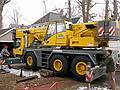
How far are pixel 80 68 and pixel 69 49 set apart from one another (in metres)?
1.48

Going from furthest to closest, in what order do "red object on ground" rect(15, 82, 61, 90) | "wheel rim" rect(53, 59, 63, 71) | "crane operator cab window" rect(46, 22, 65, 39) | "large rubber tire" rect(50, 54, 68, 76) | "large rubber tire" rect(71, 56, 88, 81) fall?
"crane operator cab window" rect(46, 22, 65, 39) → "wheel rim" rect(53, 59, 63, 71) → "large rubber tire" rect(50, 54, 68, 76) → "large rubber tire" rect(71, 56, 88, 81) → "red object on ground" rect(15, 82, 61, 90)

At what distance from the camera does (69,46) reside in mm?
13758

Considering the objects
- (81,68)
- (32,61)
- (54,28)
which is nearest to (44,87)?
(81,68)

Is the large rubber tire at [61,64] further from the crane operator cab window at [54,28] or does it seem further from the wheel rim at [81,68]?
the crane operator cab window at [54,28]

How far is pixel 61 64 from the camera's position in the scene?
44.5 feet

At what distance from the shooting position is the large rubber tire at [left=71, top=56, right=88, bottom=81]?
1252 cm

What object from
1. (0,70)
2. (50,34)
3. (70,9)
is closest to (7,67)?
(0,70)

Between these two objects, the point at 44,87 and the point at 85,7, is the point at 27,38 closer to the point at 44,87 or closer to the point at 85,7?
the point at 44,87

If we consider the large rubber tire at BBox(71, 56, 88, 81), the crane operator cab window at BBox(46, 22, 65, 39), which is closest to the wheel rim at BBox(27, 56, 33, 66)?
the crane operator cab window at BBox(46, 22, 65, 39)

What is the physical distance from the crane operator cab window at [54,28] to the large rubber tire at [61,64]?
1394 mm

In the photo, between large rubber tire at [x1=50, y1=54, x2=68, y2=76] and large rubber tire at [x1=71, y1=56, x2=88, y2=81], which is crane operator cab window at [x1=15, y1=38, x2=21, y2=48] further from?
large rubber tire at [x1=71, y1=56, x2=88, y2=81]

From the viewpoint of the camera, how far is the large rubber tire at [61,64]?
13.4m

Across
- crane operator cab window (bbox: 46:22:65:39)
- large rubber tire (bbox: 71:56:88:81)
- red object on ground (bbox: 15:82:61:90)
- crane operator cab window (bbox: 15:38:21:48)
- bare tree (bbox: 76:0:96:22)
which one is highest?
bare tree (bbox: 76:0:96:22)

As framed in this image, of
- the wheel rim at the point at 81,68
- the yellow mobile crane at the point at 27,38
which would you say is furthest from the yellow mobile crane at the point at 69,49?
the yellow mobile crane at the point at 27,38
